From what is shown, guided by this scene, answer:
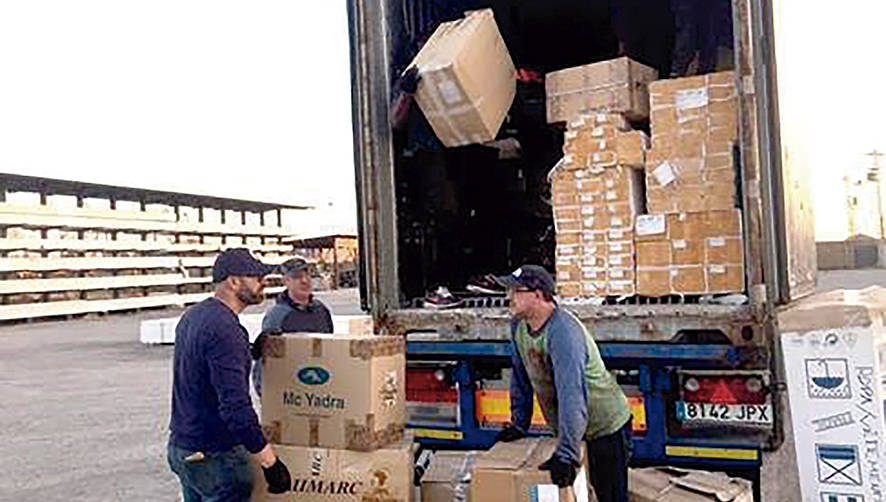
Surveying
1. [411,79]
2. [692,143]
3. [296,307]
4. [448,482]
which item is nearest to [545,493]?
[448,482]

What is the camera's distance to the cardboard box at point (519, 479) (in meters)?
3.81

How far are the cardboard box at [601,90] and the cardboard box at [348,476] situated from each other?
2.17 metres

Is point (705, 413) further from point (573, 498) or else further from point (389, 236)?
point (389, 236)

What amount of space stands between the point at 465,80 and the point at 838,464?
2685mm

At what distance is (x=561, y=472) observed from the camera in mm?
3674

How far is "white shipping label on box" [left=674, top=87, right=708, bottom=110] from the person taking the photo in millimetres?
4812

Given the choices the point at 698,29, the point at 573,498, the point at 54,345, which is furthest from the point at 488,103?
the point at 54,345

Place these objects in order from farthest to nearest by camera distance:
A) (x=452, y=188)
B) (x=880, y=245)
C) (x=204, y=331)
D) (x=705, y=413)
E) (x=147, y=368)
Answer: (x=880, y=245) → (x=147, y=368) → (x=452, y=188) → (x=705, y=413) → (x=204, y=331)

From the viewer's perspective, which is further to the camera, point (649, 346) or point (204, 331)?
point (649, 346)

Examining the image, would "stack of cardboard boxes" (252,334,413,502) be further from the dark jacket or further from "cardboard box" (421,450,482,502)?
the dark jacket

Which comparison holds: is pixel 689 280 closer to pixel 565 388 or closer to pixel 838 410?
pixel 838 410

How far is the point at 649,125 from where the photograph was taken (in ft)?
17.4

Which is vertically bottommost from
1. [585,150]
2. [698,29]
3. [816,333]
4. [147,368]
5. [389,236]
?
[147,368]

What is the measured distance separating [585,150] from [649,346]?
1.19 m
